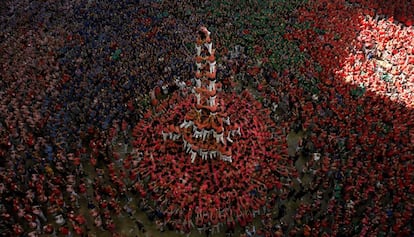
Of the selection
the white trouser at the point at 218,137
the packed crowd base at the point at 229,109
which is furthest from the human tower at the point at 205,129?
the packed crowd base at the point at 229,109

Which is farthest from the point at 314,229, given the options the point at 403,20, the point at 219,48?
the point at 403,20

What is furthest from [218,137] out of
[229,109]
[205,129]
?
[229,109]

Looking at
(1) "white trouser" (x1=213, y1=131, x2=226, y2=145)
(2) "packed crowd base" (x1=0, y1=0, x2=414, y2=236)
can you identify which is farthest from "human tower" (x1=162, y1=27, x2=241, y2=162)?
(2) "packed crowd base" (x1=0, y1=0, x2=414, y2=236)

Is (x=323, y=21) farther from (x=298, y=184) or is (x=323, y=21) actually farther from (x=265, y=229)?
(x=265, y=229)

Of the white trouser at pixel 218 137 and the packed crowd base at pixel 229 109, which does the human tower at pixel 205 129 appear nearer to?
the white trouser at pixel 218 137

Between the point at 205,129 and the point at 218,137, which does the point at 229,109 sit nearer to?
the point at 218,137

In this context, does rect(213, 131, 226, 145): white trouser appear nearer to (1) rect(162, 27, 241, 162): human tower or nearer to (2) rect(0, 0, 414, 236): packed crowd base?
(1) rect(162, 27, 241, 162): human tower
